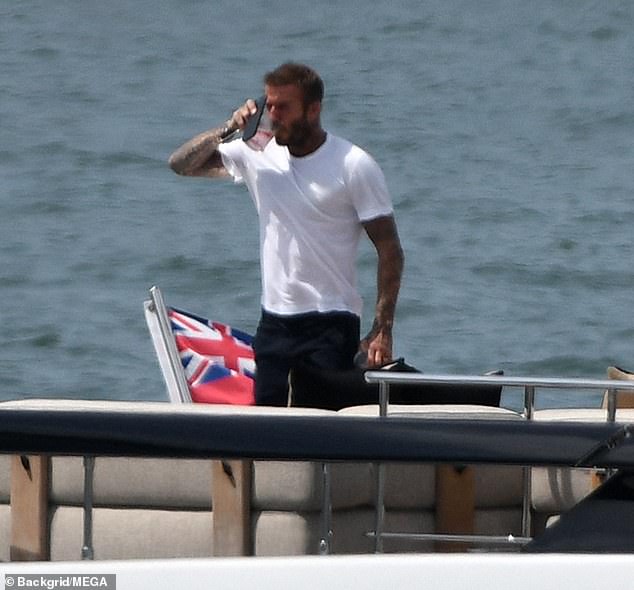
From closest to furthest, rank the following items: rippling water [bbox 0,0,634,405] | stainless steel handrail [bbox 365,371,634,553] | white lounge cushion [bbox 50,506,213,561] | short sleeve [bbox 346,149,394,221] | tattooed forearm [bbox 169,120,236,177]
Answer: stainless steel handrail [bbox 365,371,634,553]
white lounge cushion [bbox 50,506,213,561]
short sleeve [bbox 346,149,394,221]
tattooed forearm [bbox 169,120,236,177]
rippling water [bbox 0,0,634,405]

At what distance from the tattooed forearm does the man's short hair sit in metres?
0.25

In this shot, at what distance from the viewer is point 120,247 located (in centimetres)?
1353

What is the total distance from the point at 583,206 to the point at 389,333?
9.60 meters

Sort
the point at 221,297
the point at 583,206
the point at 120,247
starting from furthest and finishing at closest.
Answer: the point at 583,206 < the point at 120,247 < the point at 221,297

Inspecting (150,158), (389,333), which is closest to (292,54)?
(150,158)

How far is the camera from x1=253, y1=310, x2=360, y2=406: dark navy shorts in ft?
16.5

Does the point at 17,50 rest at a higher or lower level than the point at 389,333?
higher

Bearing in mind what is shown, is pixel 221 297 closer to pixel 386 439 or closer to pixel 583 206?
pixel 583 206

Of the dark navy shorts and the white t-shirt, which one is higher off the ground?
the white t-shirt

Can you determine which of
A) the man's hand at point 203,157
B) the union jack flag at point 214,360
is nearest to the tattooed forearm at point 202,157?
the man's hand at point 203,157

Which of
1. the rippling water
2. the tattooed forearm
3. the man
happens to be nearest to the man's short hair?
the man

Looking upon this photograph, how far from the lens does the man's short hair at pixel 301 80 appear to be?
496 centimetres

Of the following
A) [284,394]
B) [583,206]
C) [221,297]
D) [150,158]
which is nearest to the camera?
[284,394]

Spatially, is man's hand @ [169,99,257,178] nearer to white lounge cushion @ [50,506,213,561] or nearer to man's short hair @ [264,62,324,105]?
man's short hair @ [264,62,324,105]
